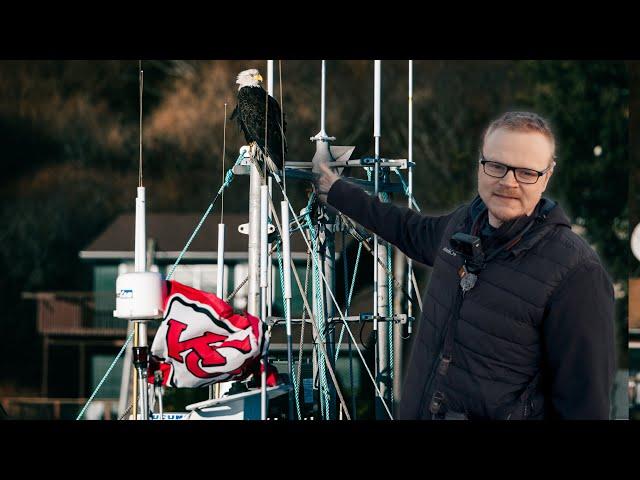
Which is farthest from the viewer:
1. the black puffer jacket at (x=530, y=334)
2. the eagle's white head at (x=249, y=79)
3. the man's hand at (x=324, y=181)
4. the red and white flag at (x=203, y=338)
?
the eagle's white head at (x=249, y=79)

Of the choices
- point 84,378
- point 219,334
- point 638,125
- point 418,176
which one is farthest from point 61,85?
point 219,334

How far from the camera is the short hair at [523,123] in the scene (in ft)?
10.7

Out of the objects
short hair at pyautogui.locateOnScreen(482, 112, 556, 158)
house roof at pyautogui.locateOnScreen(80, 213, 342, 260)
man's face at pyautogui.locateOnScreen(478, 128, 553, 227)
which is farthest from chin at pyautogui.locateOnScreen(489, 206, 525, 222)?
house roof at pyautogui.locateOnScreen(80, 213, 342, 260)

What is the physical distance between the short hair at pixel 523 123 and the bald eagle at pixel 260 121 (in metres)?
2.49

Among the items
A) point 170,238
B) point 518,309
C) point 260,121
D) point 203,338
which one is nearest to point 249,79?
point 260,121

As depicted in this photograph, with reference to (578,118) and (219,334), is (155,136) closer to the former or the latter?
(578,118)

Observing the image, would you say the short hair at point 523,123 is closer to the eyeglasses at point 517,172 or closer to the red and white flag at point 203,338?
the eyeglasses at point 517,172

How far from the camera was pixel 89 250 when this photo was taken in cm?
2853

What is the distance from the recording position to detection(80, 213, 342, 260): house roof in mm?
27933

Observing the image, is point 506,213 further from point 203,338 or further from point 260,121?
point 260,121

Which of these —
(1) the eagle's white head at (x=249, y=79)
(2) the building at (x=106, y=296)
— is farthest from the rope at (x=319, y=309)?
(2) the building at (x=106, y=296)

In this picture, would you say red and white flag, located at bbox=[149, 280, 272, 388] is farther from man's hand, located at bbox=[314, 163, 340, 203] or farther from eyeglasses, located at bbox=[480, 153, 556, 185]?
eyeglasses, located at bbox=[480, 153, 556, 185]

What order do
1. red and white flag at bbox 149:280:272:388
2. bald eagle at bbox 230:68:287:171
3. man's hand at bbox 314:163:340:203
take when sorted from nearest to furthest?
red and white flag at bbox 149:280:272:388 < man's hand at bbox 314:163:340:203 < bald eagle at bbox 230:68:287:171

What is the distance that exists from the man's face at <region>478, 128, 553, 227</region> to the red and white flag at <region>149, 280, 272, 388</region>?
91cm
